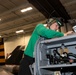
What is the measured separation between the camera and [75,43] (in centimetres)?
176

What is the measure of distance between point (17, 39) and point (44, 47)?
10561 millimetres

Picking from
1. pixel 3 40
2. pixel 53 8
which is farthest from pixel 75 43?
pixel 3 40

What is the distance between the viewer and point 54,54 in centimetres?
186

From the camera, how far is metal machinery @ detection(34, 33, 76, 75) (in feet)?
5.35

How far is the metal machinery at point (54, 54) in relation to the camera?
64.2 inches

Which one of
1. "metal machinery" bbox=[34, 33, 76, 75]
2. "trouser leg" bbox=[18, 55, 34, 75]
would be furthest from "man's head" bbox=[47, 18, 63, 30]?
"trouser leg" bbox=[18, 55, 34, 75]

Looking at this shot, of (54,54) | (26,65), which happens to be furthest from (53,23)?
(26,65)

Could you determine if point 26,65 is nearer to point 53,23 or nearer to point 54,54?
point 54,54

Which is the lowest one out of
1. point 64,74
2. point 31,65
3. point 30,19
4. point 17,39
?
point 64,74

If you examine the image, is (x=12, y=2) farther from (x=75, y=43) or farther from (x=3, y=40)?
(x=3, y=40)

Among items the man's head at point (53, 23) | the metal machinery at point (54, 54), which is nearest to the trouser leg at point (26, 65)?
the metal machinery at point (54, 54)

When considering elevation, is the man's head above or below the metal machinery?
above

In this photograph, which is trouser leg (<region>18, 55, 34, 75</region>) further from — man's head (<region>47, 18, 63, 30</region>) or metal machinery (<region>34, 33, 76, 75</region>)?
man's head (<region>47, 18, 63, 30</region>)

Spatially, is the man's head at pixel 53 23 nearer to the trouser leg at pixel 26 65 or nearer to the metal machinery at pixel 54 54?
the metal machinery at pixel 54 54
